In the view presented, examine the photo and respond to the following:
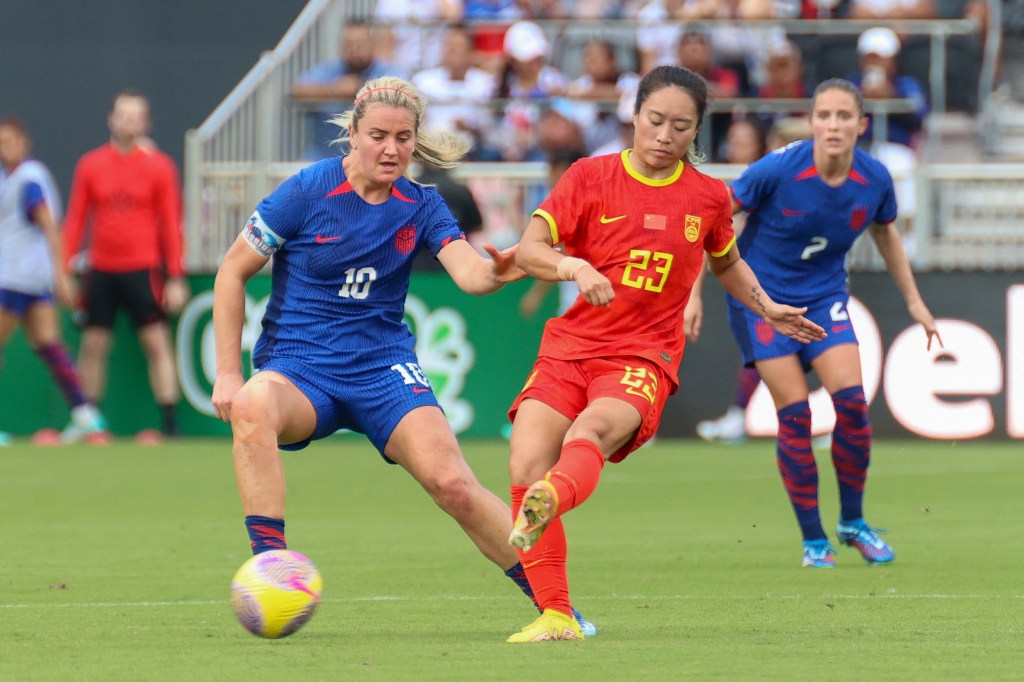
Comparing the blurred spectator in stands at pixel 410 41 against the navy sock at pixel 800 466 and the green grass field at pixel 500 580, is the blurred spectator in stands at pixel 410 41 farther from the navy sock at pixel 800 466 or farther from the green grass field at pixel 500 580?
the navy sock at pixel 800 466

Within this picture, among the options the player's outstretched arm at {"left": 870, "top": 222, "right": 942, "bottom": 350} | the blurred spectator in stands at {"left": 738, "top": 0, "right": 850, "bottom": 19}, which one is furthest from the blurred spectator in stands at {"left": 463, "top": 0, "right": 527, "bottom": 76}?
the player's outstretched arm at {"left": 870, "top": 222, "right": 942, "bottom": 350}

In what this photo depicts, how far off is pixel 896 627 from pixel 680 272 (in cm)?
146

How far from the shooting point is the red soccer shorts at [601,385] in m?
6.49

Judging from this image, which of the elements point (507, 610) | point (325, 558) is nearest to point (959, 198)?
point (325, 558)

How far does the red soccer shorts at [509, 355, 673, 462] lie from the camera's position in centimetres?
649

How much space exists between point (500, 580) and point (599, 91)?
1049 centimetres

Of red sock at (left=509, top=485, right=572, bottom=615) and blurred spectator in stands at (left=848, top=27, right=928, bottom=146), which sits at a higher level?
blurred spectator in stands at (left=848, top=27, right=928, bottom=146)

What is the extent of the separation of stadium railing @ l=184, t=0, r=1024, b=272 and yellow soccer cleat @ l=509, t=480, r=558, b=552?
1065cm

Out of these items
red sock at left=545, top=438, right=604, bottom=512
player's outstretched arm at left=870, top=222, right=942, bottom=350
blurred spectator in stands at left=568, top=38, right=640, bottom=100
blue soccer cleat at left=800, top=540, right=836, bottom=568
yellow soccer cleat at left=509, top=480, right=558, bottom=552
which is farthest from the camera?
blurred spectator in stands at left=568, top=38, right=640, bottom=100

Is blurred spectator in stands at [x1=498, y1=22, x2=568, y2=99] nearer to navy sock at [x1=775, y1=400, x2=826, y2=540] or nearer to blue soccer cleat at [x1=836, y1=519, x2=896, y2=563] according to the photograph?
navy sock at [x1=775, y1=400, x2=826, y2=540]

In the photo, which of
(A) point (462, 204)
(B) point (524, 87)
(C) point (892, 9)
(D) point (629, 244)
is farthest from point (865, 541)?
(C) point (892, 9)

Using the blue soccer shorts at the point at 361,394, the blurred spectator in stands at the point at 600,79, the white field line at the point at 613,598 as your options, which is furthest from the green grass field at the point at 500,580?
the blurred spectator in stands at the point at 600,79

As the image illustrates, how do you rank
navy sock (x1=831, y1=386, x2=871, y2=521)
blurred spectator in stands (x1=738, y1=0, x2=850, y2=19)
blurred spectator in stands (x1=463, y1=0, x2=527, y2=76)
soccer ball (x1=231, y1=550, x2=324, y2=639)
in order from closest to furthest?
soccer ball (x1=231, y1=550, x2=324, y2=639), navy sock (x1=831, y1=386, x2=871, y2=521), blurred spectator in stands (x1=738, y1=0, x2=850, y2=19), blurred spectator in stands (x1=463, y1=0, x2=527, y2=76)

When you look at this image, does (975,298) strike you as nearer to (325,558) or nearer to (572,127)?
(572,127)
